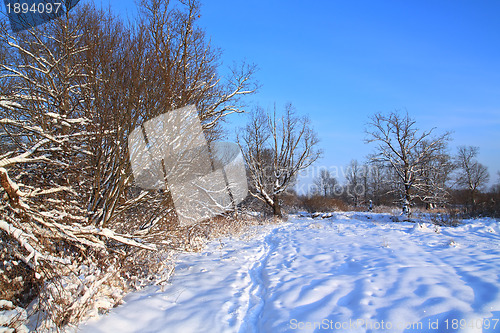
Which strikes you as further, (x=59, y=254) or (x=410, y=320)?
(x=59, y=254)

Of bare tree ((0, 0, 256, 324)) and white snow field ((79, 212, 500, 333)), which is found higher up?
bare tree ((0, 0, 256, 324))

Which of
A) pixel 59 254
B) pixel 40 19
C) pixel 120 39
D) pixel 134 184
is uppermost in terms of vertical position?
pixel 40 19

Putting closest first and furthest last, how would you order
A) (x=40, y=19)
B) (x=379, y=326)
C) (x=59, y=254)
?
(x=379, y=326) < (x=59, y=254) < (x=40, y=19)

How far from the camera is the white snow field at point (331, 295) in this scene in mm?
2766

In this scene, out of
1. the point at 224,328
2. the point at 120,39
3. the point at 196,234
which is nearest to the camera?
the point at 224,328

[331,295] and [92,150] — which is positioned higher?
[92,150]

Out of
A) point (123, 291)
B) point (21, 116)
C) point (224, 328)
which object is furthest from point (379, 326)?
point (21, 116)

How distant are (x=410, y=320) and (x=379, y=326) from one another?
331 millimetres

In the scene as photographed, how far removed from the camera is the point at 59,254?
11.3 feet

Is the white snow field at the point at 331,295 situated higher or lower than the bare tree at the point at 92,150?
lower

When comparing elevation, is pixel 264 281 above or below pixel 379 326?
below

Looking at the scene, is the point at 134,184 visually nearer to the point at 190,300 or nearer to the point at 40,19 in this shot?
the point at 190,300

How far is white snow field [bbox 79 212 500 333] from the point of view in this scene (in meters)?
2.77

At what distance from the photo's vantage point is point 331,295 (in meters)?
3.53
